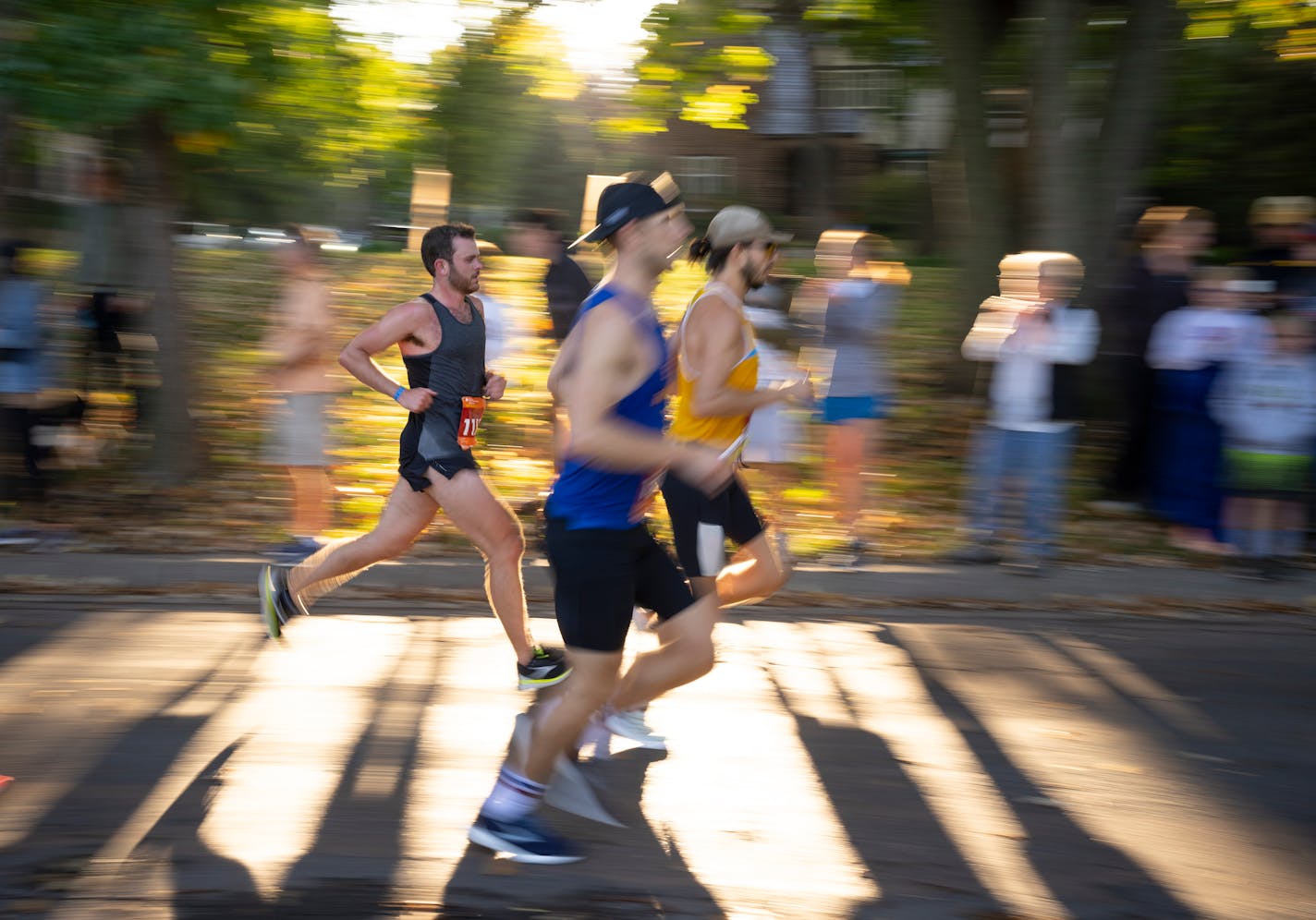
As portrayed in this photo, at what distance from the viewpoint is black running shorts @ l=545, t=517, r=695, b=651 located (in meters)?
3.88

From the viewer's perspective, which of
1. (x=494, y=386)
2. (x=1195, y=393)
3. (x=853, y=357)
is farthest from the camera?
(x=1195, y=393)

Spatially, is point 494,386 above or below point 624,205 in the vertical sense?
below

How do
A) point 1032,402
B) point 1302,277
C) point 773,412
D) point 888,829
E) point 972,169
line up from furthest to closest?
point 972,169, point 1302,277, point 1032,402, point 773,412, point 888,829

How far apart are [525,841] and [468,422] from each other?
6.30ft

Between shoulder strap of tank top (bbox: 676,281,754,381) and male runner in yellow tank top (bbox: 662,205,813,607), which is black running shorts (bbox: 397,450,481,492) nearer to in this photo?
male runner in yellow tank top (bbox: 662,205,813,607)

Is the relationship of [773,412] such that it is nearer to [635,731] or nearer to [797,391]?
[797,391]

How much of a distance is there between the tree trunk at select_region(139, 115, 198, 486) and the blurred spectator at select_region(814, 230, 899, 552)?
4.40 m

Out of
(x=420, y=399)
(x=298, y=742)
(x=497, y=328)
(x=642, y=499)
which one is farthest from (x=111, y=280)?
(x=642, y=499)

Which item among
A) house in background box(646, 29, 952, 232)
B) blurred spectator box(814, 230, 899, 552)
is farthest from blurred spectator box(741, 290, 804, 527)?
house in background box(646, 29, 952, 232)

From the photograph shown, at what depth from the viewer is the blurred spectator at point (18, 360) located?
796 cm

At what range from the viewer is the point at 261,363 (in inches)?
564

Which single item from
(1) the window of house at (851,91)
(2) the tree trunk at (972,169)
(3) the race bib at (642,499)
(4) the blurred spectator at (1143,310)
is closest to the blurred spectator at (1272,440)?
(4) the blurred spectator at (1143,310)

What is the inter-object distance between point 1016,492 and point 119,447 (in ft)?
20.3

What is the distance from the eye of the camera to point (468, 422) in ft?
18.0
